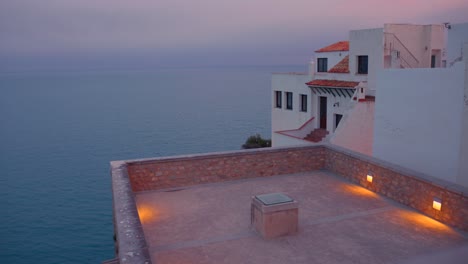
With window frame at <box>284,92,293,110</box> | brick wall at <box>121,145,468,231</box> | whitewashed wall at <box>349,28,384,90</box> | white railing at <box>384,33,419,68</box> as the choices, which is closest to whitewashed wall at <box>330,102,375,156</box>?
whitewashed wall at <box>349,28,384,90</box>

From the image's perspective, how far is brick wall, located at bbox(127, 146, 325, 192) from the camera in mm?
9398

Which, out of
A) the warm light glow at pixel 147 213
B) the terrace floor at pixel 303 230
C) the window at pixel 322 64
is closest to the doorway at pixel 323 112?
the window at pixel 322 64

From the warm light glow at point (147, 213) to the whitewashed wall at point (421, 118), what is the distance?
808 cm

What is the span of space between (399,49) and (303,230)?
16.1 m

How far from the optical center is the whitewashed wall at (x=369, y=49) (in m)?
20.3

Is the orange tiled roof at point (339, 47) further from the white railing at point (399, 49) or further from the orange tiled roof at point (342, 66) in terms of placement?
the white railing at point (399, 49)

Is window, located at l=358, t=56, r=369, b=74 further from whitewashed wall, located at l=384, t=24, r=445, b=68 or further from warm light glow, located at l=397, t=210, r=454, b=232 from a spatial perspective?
warm light glow, located at l=397, t=210, r=454, b=232

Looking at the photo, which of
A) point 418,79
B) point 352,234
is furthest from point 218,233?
point 418,79

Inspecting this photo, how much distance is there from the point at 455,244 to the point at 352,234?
5.62ft

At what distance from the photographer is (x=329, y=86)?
22.3 meters

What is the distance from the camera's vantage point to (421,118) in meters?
11.4

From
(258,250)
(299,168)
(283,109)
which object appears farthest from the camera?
(283,109)

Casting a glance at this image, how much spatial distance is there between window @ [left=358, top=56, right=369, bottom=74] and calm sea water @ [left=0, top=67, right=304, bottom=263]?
71.6ft

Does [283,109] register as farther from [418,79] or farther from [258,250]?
[258,250]
